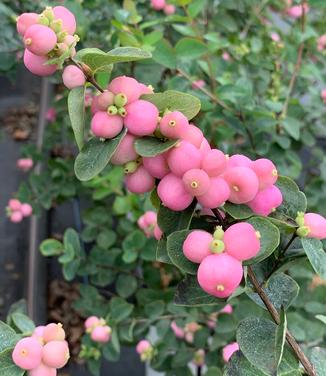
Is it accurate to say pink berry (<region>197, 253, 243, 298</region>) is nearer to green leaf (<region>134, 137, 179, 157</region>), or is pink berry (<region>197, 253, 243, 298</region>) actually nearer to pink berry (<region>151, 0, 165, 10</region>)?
green leaf (<region>134, 137, 179, 157</region>)

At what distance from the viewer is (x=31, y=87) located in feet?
9.30

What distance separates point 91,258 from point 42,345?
2.41ft

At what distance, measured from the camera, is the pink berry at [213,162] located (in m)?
0.44

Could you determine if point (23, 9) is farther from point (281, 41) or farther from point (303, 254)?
point (303, 254)

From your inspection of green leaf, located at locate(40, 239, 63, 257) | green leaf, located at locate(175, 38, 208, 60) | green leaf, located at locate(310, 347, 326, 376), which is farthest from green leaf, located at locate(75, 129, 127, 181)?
green leaf, located at locate(40, 239, 63, 257)

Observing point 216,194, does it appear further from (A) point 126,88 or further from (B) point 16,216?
(B) point 16,216

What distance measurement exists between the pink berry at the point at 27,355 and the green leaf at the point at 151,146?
0.17 m

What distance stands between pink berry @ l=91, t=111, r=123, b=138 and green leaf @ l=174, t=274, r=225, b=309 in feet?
0.50

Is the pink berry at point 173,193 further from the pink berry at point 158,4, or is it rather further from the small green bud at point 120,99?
the pink berry at point 158,4

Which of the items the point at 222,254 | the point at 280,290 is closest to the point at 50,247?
the point at 280,290

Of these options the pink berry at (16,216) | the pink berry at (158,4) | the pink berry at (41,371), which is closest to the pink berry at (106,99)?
the pink berry at (41,371)

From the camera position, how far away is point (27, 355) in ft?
1.50

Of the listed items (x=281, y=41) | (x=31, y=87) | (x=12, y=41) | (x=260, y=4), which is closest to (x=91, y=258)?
(x=12, y=41)

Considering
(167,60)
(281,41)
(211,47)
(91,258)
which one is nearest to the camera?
(167,60)
